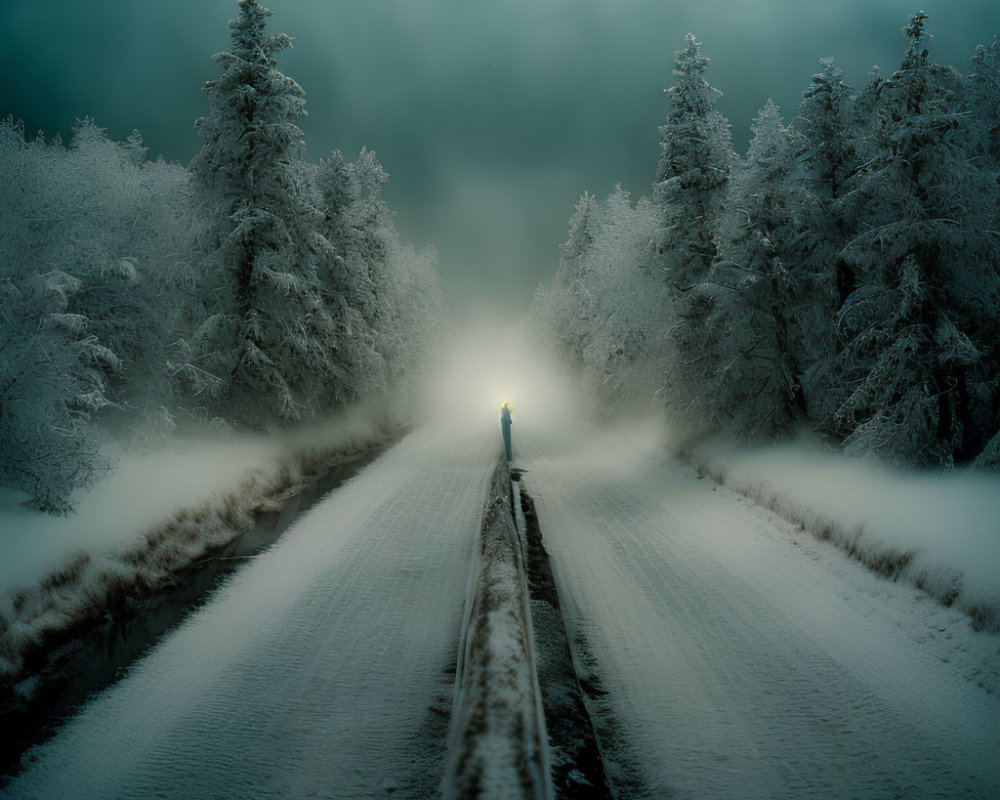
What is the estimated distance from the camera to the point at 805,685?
465cm

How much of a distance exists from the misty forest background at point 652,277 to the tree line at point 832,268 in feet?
0.19

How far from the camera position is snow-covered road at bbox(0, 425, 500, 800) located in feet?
12.0

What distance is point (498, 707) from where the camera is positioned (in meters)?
3.60

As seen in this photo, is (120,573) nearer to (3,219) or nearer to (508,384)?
(3,219)

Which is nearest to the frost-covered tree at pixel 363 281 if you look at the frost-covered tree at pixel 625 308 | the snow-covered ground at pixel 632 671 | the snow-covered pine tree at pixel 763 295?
the frost-covered tree at pixel 625 308

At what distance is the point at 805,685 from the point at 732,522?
5604mm

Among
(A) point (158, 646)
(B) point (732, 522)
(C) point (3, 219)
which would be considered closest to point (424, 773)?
(A) point (158, 646)

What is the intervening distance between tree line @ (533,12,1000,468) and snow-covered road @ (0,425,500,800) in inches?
364

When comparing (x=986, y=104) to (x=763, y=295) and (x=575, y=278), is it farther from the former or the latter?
(x=575, y=278)

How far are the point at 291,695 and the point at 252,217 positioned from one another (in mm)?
14589

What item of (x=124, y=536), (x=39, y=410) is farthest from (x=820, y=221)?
(x=39, y=410)

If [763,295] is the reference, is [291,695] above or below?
below

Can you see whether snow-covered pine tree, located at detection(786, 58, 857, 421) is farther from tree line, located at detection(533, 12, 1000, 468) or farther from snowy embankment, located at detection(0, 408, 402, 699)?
snowy embankment, located at detection(0, 408, 402, 699)

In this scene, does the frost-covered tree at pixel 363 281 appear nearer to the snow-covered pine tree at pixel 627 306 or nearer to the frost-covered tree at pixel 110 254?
the frost-covered tree at pixel 110 254
